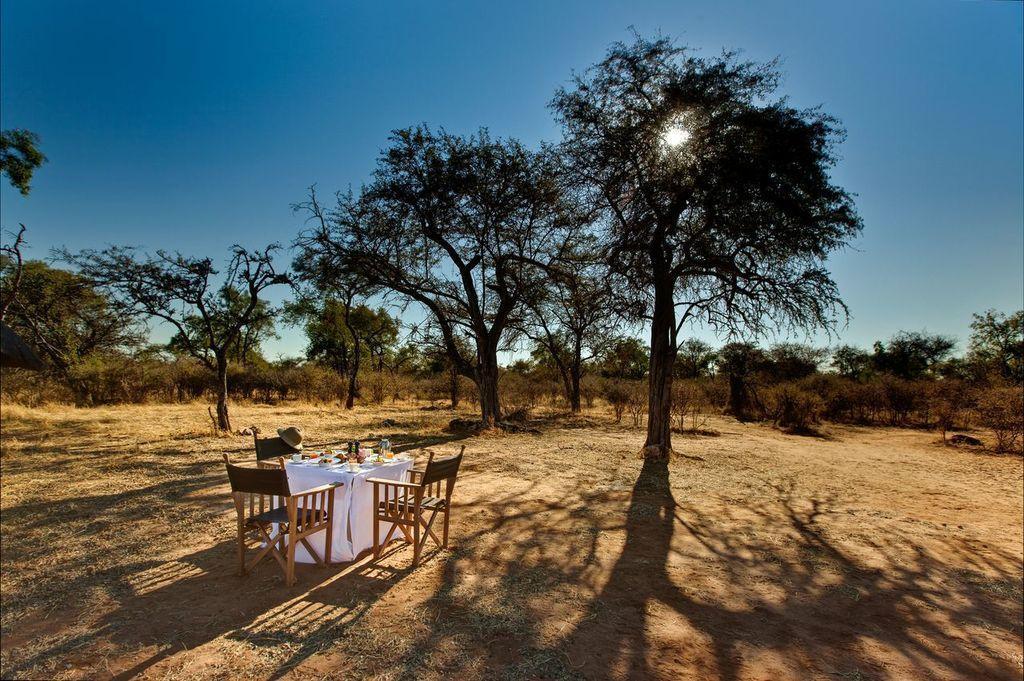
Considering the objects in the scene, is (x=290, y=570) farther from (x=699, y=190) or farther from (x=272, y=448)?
(x=699, y=190)

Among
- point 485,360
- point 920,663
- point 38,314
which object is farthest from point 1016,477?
point 38,314

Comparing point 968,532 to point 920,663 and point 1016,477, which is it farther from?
point 1016,477

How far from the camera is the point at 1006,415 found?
12258 mm

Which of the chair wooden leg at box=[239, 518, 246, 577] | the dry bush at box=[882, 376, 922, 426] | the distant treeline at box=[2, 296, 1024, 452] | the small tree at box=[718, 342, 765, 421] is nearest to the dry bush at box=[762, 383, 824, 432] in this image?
the distant treeline at box=[2, 296, 1024, 452]

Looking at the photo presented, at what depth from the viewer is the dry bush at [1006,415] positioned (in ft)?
39.6

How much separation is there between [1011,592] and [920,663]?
2.25 metres

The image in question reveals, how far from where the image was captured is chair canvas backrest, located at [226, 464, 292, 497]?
3.59 metres

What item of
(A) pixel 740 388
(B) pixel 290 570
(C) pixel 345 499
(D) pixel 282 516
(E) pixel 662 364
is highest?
(E) pixel 662 364

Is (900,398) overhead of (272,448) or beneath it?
overhead

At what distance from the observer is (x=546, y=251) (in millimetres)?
13953

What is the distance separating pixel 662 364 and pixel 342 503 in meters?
8.17

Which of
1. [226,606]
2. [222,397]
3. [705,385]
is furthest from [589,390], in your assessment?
[226,606]

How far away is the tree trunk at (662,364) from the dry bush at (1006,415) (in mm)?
9212

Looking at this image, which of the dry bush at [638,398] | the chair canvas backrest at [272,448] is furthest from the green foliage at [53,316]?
the dry bush at [638,398]
